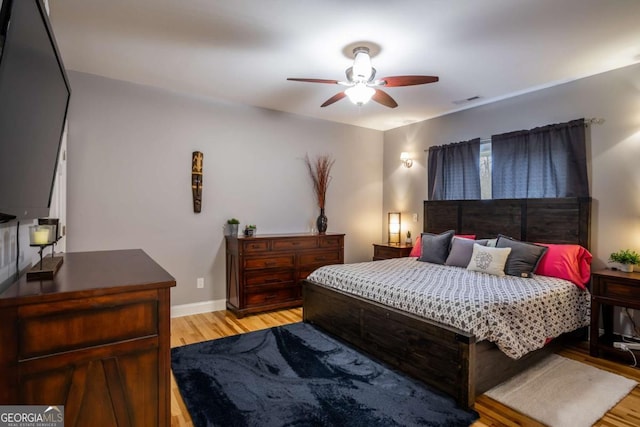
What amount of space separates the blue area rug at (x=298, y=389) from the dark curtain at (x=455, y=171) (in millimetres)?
2741

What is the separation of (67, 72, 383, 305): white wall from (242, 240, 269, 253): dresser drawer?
49 centimetres

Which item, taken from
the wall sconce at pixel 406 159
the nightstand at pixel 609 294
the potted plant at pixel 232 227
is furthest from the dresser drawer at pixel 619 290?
the potted plant at pixel 232 227

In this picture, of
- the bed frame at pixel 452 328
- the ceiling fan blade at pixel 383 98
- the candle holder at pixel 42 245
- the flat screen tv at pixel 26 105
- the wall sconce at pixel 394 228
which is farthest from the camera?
the wall sconce at pixel 394 228

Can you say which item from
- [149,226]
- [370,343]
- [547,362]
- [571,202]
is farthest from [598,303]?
[149,226]

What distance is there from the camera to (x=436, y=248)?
396 cm

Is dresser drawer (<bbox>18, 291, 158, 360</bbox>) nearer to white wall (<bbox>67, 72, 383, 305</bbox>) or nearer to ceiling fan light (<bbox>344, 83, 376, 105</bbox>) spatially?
ceiling fan light (<bbox>344, 83, 376, 105</bbox>)

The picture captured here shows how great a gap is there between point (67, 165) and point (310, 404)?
3.22m

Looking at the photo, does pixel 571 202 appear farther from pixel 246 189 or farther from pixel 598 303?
pixel 246 189

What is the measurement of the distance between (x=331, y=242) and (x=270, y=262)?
3.09 ft

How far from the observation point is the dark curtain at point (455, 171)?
4.37m

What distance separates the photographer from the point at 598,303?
9.39ft

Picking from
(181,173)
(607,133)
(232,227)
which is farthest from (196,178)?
(607,133)

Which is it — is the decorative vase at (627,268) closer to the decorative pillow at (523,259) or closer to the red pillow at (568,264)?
the red pillow at (568,264)

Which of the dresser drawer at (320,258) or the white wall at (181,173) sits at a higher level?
the white wall at (181,173)
